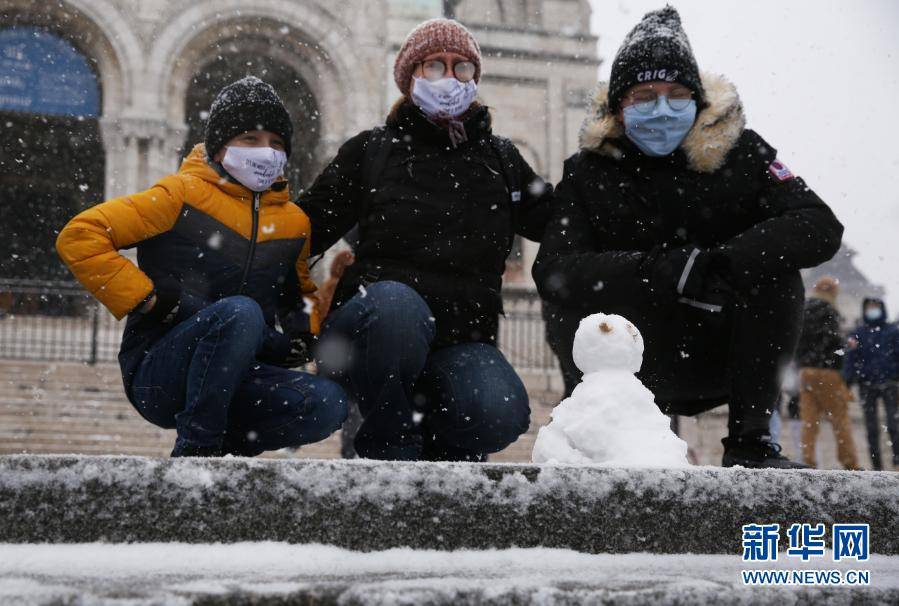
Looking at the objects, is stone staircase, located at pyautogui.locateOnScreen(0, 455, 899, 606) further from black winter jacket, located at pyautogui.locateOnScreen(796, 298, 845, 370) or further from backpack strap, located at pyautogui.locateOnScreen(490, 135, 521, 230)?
black winter jacket, located at pyautogui.locateOnScreen(796, 298, 845, 370)

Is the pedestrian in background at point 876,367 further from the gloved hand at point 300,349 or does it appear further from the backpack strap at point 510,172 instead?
the gloved hand at point 300,349

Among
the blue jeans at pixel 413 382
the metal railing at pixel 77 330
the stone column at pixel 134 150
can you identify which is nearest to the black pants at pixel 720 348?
the blue jeans at pixel 413 382

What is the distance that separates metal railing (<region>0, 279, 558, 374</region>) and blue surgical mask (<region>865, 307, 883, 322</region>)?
12.3 feet

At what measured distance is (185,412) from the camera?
2514 mm

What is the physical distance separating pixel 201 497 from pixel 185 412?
2.80 ft

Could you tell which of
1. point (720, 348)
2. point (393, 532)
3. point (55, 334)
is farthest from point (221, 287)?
point (55, 334)

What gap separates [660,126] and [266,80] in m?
13.5

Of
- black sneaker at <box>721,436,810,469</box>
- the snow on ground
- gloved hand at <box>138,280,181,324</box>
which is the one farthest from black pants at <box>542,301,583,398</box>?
gloved hand at <box>138,280,181,324</box>

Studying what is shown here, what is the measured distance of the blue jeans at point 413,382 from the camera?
271 centimetres

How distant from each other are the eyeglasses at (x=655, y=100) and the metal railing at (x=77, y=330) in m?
6.38

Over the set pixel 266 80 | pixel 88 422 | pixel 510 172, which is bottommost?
pixel 88 422

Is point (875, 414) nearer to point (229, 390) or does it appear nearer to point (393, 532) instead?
point (229, 390)

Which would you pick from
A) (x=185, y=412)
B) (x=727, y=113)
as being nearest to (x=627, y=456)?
(x=185, y=412)

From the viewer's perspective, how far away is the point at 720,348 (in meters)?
3.23
